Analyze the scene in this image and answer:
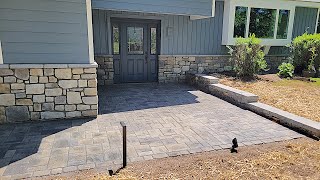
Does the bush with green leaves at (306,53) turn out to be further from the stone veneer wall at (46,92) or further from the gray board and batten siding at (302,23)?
the stone veneer wall at (46,92)

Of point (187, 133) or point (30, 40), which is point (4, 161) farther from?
point (187, 133)

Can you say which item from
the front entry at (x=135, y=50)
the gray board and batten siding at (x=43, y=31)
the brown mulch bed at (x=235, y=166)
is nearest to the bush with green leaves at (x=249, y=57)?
the front entry at (x=135, y=50)

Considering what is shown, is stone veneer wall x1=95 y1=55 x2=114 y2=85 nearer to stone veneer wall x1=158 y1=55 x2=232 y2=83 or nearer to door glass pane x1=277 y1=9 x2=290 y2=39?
stone veneer wall x1=158 y1=55 x2=232 y2=83

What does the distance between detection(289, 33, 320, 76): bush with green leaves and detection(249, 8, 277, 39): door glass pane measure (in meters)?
1.09

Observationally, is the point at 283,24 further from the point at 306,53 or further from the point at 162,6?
the point at 162,6

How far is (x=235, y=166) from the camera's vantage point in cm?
298

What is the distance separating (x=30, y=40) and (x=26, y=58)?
329mm

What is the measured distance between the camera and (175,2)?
20.8 feet

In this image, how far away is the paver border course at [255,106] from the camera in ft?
13.4

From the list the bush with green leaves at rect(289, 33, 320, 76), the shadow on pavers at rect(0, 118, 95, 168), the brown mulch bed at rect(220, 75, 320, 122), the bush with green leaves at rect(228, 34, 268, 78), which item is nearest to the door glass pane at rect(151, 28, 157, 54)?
the brown mulch bed at rect(220, 75, 320, 122)

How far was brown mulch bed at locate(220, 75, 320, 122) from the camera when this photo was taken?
5077 millimetres

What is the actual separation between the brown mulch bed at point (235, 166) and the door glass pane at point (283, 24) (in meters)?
7.25

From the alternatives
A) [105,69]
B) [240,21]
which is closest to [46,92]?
[105,69]

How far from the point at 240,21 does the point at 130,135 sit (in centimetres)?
696
